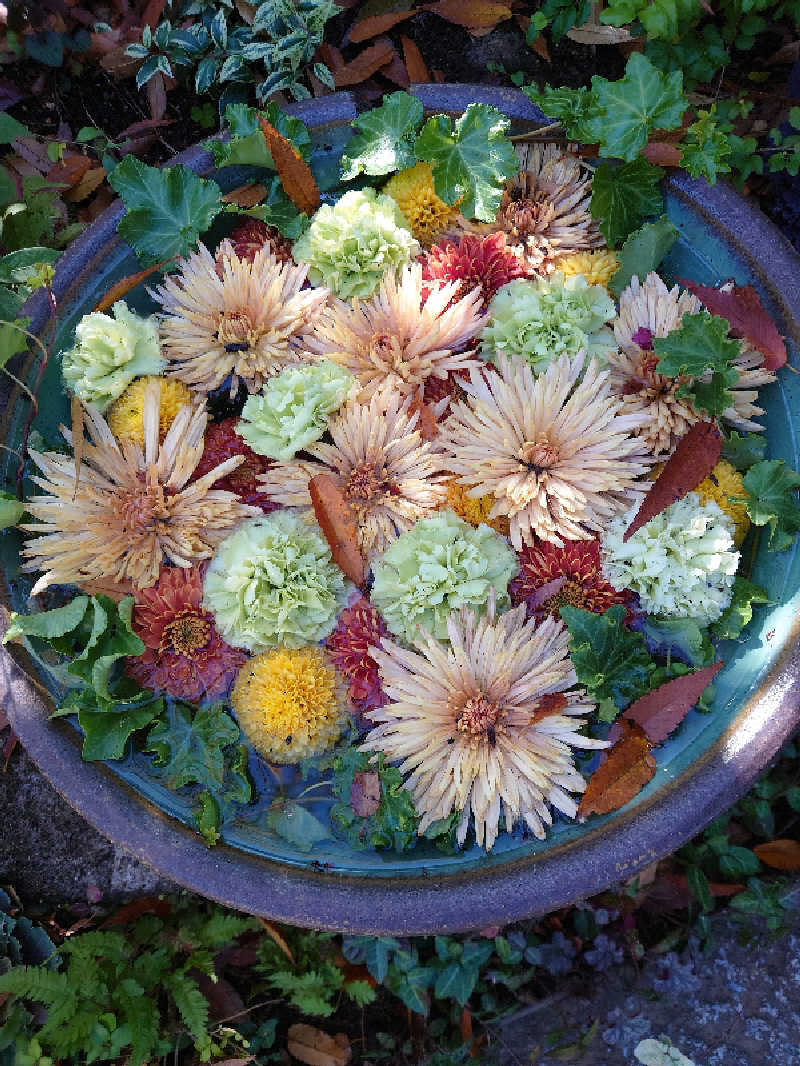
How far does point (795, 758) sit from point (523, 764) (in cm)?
96

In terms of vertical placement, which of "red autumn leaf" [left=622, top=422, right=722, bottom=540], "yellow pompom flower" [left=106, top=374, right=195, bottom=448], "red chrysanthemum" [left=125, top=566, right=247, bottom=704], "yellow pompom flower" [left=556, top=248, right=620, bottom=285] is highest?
"yellow pompom flower" [left=556, top=248, right=620, bottom=285]

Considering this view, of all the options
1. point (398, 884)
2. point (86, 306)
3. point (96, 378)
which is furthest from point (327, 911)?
point (86, 306)

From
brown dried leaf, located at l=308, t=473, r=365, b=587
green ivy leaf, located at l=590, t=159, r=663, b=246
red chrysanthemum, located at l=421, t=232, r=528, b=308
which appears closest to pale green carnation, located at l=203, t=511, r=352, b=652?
brown dried leaf, located at l=308, t=473, r=365, b=587

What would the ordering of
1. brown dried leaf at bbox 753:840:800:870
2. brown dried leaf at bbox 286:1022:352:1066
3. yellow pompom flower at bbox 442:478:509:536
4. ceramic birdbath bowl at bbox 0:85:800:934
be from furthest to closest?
brown dried leaf at bbox 753:840:800:870, brown dried leaf at bbox 286:1022:352:1066, yellow pompom flower at bbox 442:478:509:536, ceramic birdbath bowl at bbox 0:85:800:934

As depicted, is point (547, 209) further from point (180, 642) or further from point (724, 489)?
point (180, 642)

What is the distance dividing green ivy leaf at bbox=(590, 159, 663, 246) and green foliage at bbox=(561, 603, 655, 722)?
0.58m

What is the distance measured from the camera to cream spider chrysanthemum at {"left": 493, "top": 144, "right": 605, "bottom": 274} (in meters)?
1.35

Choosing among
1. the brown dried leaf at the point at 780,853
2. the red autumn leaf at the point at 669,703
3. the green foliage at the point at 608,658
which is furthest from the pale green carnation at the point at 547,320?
the brown dried leaf at the point at 780,853

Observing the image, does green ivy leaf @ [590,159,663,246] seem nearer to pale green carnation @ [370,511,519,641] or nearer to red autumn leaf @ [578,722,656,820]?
pale green carnation @ [370,511,519,641]

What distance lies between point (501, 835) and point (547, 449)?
531 mm

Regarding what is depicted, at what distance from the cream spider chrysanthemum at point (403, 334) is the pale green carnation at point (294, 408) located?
0.14ft

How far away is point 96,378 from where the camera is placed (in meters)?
1.28

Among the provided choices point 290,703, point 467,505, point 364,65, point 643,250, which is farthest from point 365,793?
point 364,65

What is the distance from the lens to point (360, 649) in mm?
1190
